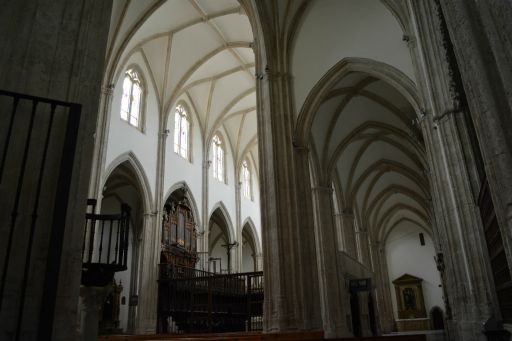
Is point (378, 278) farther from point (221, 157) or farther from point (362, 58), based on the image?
point (362, 58)

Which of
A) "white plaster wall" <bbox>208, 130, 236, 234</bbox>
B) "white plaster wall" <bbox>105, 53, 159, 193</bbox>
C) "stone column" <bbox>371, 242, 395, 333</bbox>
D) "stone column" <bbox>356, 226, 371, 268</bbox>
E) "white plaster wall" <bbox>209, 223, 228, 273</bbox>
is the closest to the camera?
"white plaster wall" <bbox>105, 53, 159, 193</bbox>

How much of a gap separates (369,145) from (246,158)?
8179 mm

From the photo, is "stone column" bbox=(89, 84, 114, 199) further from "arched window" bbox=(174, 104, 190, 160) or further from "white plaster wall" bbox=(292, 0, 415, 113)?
"white plaster wall" bbox=(292, 0, 415, 113)

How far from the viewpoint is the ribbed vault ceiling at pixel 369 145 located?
16297 mm

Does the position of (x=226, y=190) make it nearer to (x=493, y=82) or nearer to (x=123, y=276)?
(x=123, y=276)

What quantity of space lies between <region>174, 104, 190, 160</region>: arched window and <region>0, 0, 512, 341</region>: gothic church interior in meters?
0.12

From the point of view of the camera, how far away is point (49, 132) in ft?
11.0

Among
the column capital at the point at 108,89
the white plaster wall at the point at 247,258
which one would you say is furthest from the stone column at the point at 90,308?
the white plaster wall at the point at 247,258

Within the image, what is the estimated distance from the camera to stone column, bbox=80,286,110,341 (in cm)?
445

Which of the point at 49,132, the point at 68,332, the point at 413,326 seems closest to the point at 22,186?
the point at 49,132

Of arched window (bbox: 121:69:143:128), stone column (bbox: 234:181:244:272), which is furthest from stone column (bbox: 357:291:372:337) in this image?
arched window (bbox: 121:69:143:128)

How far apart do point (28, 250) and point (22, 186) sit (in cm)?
59

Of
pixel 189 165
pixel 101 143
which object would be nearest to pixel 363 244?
pixel 189 165

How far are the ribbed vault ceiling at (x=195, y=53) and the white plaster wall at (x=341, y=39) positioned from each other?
157 inches
